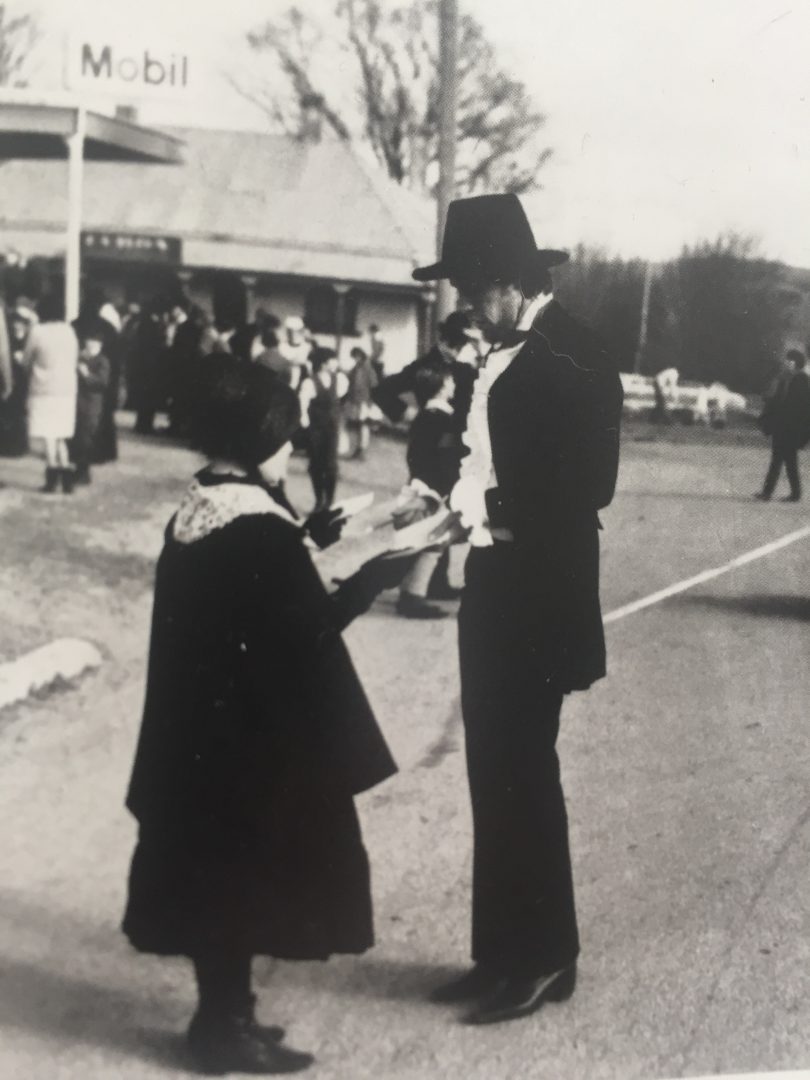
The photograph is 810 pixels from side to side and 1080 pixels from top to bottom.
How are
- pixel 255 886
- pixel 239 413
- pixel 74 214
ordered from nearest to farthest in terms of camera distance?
pixel 239 413 → pixel 255 886 → pixel 74 214

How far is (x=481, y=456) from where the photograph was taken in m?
2.44

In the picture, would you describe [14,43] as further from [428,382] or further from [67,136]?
[428,382]

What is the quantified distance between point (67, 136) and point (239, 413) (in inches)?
32.1

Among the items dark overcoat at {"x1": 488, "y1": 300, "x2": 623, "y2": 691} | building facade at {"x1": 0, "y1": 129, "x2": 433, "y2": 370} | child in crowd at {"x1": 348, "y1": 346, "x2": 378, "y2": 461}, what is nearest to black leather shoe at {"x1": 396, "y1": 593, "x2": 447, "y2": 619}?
child in crowd at {"x1": 348, "y1": 346, "x2": 378, "y2": 461}

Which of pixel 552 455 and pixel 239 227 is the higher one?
pixel 239 227

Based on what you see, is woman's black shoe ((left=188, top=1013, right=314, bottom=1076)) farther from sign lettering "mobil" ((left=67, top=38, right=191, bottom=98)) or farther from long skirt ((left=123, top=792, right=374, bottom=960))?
sign lettering "mobil" ((left=67, top=38, right=191, bottom=98))

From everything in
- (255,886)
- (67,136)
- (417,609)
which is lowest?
(255,886)

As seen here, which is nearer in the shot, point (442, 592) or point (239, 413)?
point (239, 413)

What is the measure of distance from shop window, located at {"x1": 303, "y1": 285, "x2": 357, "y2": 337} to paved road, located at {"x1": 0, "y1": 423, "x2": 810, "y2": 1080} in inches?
11.8

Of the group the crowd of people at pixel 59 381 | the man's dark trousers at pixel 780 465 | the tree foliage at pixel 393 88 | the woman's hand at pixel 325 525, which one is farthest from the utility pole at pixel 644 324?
the crowd of people at pixel 59 381

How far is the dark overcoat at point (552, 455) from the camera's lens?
238 centimetres

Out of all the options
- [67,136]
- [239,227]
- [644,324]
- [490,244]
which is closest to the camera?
[490,244]

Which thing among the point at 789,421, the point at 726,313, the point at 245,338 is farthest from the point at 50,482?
the point at 789,421

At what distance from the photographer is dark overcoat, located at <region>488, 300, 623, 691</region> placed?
238cm
